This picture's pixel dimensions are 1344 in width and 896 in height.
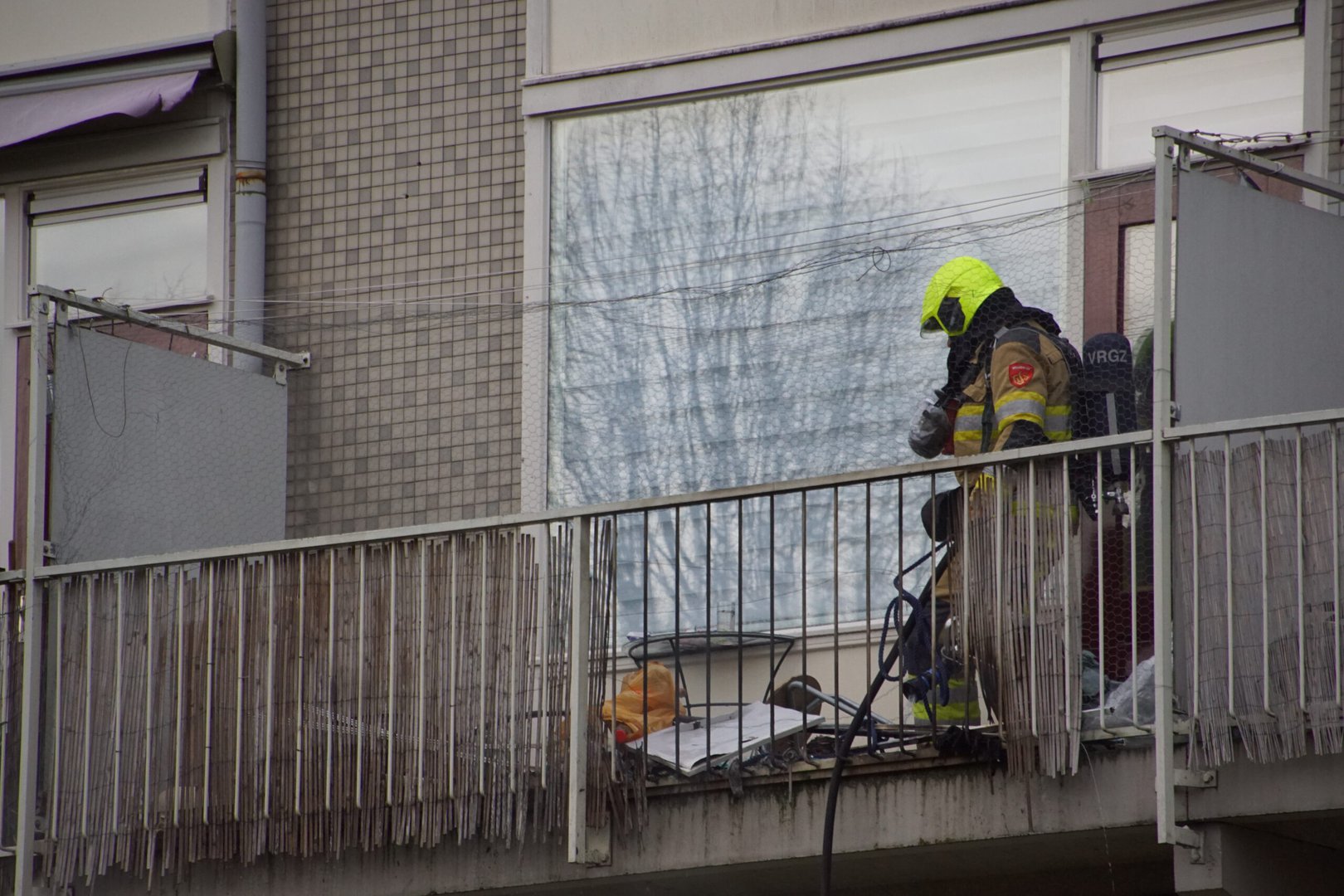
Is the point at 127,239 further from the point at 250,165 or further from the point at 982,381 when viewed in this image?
the point at 982,381

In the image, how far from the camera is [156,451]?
9.42 m

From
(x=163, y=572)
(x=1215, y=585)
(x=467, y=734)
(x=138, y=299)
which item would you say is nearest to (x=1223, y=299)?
(x=1215, y=585)

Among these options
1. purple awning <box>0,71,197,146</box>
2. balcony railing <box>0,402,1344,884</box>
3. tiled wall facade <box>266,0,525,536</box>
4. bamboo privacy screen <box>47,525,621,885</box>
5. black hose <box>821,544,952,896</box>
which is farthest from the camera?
purple awning <box>0,71,197,146</box>

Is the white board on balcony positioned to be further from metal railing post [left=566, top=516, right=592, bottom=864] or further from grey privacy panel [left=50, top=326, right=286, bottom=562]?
grey privacy panel [left=50, top=326, right=286, bottom=562]

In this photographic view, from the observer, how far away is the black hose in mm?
7211

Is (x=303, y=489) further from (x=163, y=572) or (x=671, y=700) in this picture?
(x=671, y=700)

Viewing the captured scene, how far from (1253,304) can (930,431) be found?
1337 mm

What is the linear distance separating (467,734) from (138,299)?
4166 mm

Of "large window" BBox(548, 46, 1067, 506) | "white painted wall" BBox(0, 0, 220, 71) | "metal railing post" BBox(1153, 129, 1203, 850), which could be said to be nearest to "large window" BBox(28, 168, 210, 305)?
"white painted wall" BBox(0, 0, 220, 71)

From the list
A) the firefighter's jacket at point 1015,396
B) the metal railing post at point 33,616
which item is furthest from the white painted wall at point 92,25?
A: the firefighter's jacket at point 1015,396

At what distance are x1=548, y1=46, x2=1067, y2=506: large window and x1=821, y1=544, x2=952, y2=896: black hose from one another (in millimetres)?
1702

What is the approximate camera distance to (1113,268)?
8836mm

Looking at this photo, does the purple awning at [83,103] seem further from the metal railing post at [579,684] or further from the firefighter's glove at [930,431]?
the firefighter's glove at [930,431]

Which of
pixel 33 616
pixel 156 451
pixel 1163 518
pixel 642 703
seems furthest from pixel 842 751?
pixel 156 451
